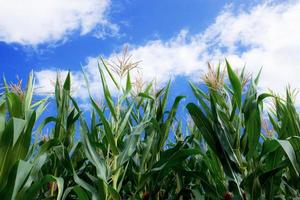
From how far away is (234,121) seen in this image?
99.3 inches

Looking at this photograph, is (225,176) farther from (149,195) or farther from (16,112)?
(16,112)

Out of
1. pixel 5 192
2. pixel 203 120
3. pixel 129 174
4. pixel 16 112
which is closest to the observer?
pixel 5 192

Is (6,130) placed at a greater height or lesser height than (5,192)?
greater

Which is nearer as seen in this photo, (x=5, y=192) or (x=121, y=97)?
(x=5, y=192)

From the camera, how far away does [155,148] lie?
8.77 ft

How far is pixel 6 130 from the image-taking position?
200 cm

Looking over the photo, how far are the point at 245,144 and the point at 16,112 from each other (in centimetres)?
130

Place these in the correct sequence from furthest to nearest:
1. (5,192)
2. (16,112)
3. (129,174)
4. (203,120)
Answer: (129,174), (203,120), (16,112), (5,192)

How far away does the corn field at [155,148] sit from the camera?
2.16m

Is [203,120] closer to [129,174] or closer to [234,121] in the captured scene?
[234,121]

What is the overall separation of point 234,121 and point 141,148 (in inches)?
24.7

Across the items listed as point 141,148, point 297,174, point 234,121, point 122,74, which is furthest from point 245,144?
point 122,74

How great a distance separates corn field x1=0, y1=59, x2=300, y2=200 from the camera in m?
2.16

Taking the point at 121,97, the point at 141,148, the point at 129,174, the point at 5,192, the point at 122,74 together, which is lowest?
the point at 5,192
